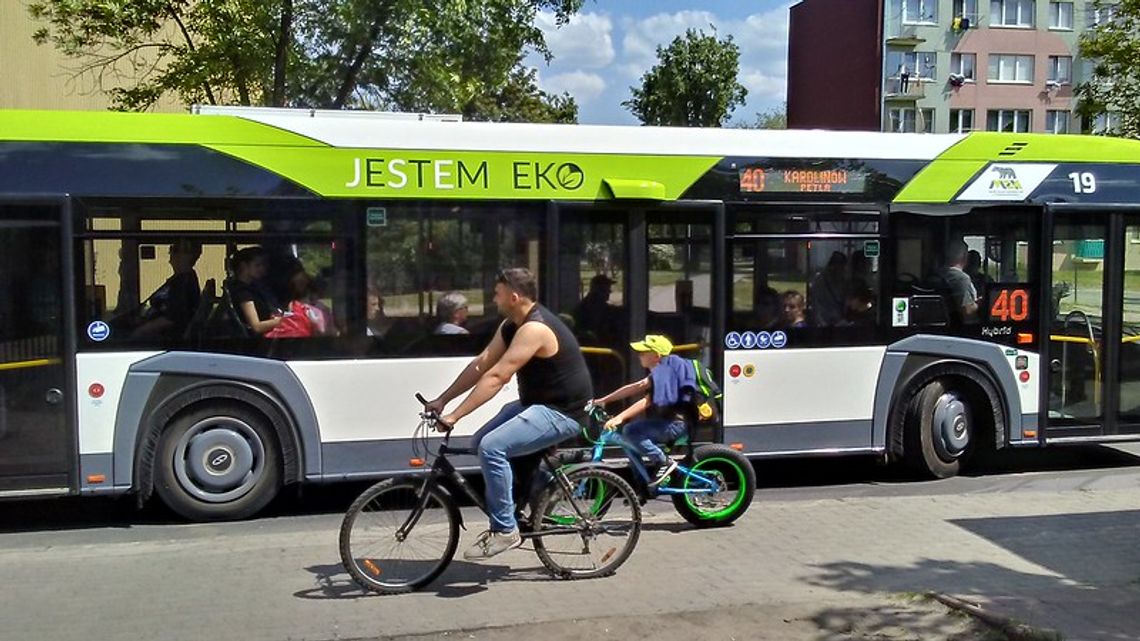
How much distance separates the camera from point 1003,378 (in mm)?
9500

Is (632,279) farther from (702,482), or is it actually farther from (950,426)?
(950,426)

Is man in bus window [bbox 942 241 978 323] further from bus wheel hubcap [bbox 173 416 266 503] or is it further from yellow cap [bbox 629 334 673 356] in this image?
bus wheel hubcap [bbox 173 416 266 503]

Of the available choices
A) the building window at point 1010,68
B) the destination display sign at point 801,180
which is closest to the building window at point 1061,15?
the building window at point 1010,68

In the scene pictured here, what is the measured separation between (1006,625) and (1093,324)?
5330 millimetres

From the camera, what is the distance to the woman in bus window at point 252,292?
7.91 meters

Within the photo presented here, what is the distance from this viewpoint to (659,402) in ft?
24.2

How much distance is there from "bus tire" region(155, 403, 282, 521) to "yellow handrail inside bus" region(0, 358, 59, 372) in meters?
0.92

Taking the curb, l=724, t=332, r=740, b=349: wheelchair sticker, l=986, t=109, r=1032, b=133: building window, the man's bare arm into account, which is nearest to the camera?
the curb

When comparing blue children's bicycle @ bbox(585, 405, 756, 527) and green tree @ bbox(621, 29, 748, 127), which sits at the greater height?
green tree @ bbox(621, 29, 748, 127)

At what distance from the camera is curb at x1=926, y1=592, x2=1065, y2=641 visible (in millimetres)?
5125

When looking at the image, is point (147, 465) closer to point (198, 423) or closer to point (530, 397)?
point (198, 423)

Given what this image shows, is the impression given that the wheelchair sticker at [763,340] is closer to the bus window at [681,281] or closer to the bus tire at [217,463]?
→ the bus window at [681,281]

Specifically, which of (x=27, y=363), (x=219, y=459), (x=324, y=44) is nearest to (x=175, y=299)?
(x=27, y=363)

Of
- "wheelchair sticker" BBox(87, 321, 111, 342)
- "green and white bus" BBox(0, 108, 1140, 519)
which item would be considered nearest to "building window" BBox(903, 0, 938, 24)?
"green and white bus" BBox(0, 108, 1140, 519)
